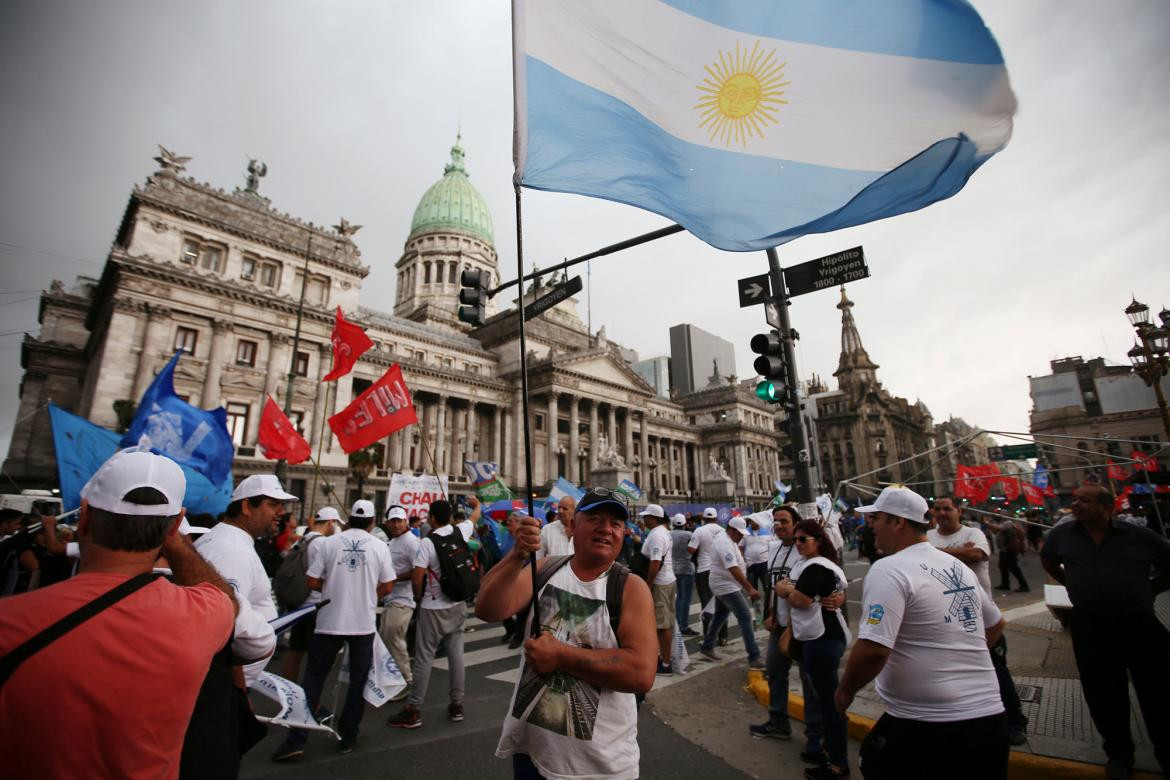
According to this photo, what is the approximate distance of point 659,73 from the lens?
3.85 meters

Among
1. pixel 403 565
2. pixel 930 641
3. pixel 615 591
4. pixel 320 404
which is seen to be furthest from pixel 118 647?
pixel 320 404

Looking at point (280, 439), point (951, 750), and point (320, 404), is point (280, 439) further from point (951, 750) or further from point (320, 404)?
point (320, 404)

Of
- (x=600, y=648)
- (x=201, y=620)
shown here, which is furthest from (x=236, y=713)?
(x=600, y=648)

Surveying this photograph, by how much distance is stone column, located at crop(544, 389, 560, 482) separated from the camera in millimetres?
42781

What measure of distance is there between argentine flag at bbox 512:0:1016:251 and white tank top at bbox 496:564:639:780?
2.63 metres

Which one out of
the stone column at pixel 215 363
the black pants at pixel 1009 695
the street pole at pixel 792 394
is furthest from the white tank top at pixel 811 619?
the stone column at pixel 215 363

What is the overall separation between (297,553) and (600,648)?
5002mm

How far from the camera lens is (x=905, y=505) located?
3.16 metres

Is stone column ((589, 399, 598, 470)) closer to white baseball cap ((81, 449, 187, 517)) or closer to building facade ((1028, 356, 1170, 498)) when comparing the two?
building facade ((1028, 356, 1170, 498))

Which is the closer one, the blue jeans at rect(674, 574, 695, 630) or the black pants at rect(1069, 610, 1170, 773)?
the black pants at rect(1069, 610, 1170, 773)

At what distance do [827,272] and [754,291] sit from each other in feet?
3.18

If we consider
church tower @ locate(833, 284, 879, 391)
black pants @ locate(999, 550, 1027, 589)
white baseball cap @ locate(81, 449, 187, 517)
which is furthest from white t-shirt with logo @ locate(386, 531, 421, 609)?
church tower @ locate(833, 284, 879, 391)

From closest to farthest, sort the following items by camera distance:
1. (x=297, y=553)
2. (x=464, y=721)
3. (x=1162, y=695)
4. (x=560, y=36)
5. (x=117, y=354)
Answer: (x=560, y=36)
(x=1162, y=695)
(x=464, y=721)
(x=297, y=553)
(x=117, y=354)

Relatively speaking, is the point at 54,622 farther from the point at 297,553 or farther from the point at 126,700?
the point at 297,553
